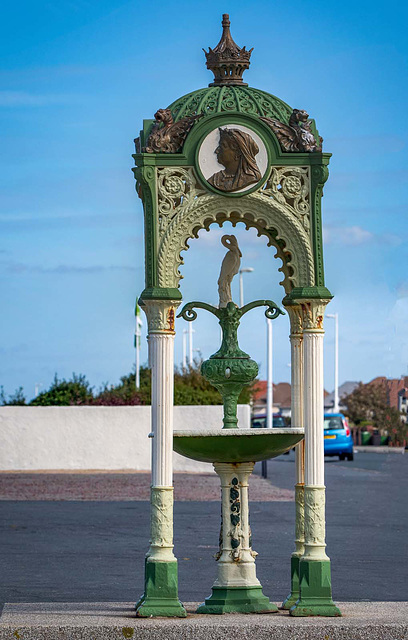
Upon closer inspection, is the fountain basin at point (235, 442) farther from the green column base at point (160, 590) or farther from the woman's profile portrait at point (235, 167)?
the woman's profile portrait at point (235, 167)

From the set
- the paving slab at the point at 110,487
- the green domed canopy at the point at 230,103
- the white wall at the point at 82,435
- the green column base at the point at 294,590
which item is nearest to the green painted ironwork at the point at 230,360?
the green column base at the point at 294,590

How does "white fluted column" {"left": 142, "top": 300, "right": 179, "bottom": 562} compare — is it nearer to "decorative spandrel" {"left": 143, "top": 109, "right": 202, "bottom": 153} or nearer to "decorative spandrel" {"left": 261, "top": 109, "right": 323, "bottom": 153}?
"decorative spandrel" {"left": 143, "top": 109, "right": 202, "bottom": 153}

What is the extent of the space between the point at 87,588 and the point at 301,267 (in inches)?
190

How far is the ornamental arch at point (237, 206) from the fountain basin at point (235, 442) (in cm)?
16

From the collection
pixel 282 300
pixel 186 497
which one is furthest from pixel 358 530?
pixel 282 300

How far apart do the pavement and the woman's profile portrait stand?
3.14m

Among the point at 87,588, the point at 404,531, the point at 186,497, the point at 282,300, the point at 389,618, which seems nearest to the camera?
the point at 389,618

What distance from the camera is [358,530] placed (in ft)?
61.8

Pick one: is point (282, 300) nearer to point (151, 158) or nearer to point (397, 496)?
point (151, 158)

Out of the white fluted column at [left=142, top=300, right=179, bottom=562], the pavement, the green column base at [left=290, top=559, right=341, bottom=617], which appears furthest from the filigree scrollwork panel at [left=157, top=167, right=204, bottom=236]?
the pavement

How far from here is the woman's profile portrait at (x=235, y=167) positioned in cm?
893

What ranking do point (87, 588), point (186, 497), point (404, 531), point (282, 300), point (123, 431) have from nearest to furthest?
1. point (282, 300)
2. point (87, 588)
3. point (404, 531)
4. point (186, 497)
5. point (123, 431)

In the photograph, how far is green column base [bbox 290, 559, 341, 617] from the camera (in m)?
8.56

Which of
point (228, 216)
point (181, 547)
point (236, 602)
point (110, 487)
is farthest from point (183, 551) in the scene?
point (110, 487)
